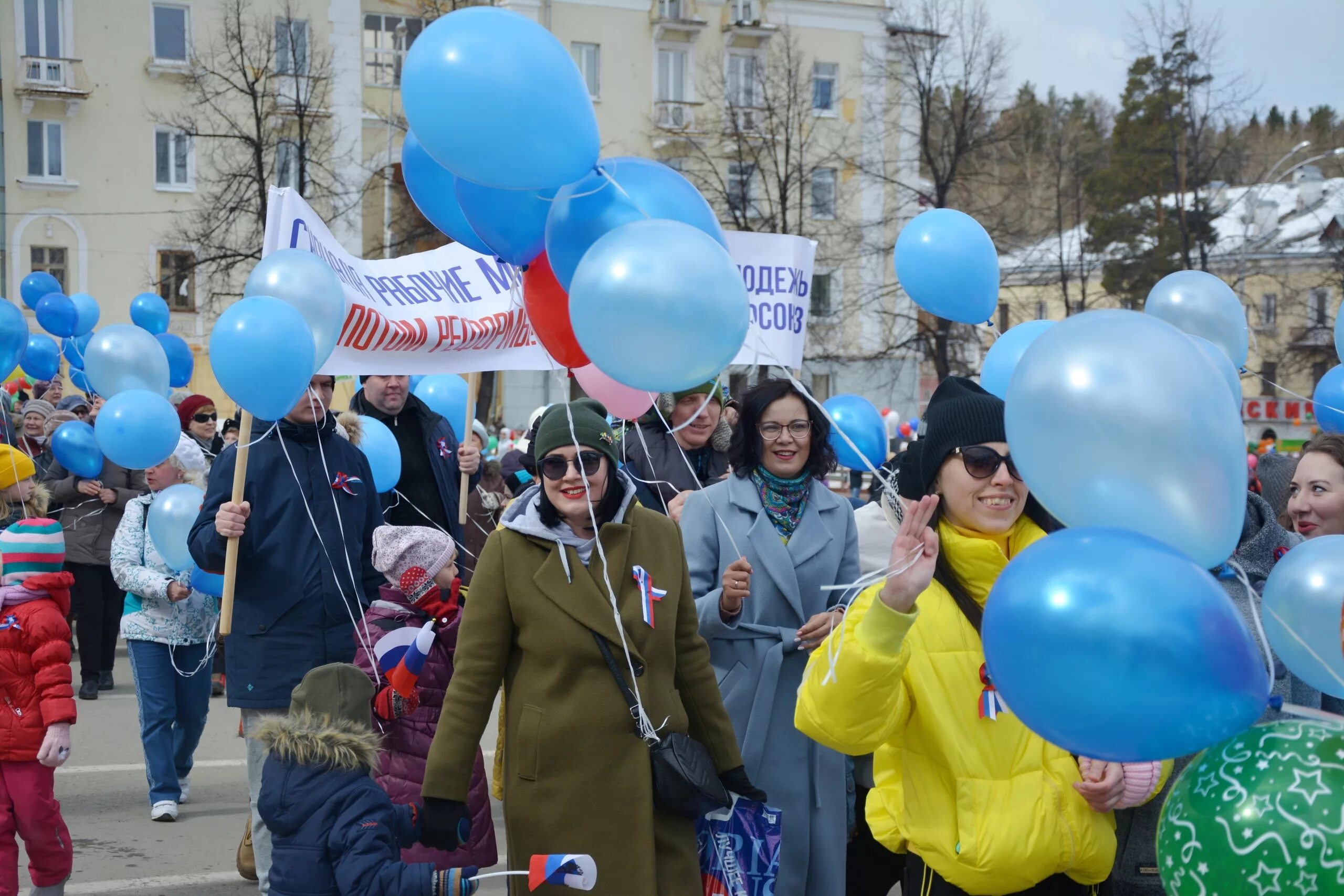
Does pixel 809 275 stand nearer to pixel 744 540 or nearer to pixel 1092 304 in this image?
pixel 744 540

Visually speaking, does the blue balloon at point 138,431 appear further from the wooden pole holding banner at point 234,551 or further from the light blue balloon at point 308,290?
the wooden pole holding banner at point 234,551

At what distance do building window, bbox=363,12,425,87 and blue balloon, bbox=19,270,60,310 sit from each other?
66.1 ft

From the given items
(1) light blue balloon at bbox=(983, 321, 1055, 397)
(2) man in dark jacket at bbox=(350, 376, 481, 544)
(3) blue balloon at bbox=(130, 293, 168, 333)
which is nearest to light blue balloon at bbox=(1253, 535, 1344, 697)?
(1) light blue balloon at bbox=(983, 321, 1055, 397)

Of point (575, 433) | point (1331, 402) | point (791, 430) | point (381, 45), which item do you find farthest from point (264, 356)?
point (381, 45)

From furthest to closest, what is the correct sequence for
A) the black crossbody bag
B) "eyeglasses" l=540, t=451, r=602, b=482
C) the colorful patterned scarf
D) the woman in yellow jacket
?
1. the colorful patterned scarf
2. "eyeglasses" l=540, t=451, r=602, b=482
3. the black crossbody bag
4. the woman in yellow jacket

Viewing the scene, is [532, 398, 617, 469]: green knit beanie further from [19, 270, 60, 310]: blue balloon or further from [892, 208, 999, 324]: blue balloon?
[19, 270, 60, 310]: blue balloon

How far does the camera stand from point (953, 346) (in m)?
30.9

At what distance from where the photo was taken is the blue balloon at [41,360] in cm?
1462

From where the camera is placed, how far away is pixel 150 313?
1611 centimetres

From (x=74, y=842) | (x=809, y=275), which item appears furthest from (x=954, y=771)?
(x=74, y=842)

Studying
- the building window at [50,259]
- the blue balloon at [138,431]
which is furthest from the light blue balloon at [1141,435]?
the building window at [50,259]

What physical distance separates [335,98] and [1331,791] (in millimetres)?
36284

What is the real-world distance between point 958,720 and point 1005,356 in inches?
92.6

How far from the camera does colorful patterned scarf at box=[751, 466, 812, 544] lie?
4.84 meters
